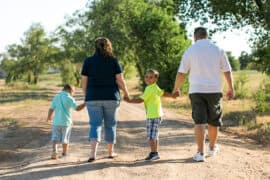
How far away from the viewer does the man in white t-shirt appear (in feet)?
29.8

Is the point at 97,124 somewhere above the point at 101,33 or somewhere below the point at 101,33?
below

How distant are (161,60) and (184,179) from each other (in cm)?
3358

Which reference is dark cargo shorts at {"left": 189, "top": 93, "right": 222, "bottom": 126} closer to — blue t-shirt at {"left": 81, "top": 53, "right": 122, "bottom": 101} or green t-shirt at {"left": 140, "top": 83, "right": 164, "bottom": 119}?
green t-shirt at {"left": 140, "top": 83, "right": 164, "bottom": 119}

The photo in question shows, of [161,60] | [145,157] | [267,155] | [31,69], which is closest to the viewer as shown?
[145,157]

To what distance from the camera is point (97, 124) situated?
30.2ft

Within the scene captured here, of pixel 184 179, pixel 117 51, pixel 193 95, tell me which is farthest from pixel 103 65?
pixel 117 51

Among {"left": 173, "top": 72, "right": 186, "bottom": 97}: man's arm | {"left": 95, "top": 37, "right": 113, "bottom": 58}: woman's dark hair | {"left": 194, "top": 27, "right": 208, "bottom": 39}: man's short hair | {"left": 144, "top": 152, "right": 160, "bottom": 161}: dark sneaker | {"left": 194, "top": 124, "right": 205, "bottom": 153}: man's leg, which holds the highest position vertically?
{"left": 194, "top": 27, "right": 208, "bottom": 39}: man's short hair

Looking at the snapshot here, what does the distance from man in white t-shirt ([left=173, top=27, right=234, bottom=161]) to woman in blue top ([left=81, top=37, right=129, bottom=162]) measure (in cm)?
119

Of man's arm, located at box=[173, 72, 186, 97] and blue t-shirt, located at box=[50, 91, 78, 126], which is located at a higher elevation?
man's arm, located at box=[173, 72, 186, 97]

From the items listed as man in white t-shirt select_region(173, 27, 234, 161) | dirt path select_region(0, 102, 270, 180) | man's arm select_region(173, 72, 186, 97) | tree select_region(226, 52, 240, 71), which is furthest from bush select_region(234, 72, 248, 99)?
tree select_region(226, 52, 240, 71)

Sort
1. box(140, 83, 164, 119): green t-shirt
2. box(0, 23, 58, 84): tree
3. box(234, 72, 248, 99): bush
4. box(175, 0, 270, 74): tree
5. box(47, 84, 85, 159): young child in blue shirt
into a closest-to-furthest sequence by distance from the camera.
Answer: box(140, 83, 164, 119): green t-shirt
box(47, 84, 85, 159): young child in blue shirt
box(175, 0, 270, 74): tree
box(234, 72, 248, 99): bush
box(0, 23, 58, 84): tree

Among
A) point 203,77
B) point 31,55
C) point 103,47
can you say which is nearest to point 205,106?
point 203,77

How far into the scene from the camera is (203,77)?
907 centimetres

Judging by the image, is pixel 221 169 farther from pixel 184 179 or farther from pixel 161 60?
pixel 161 60
